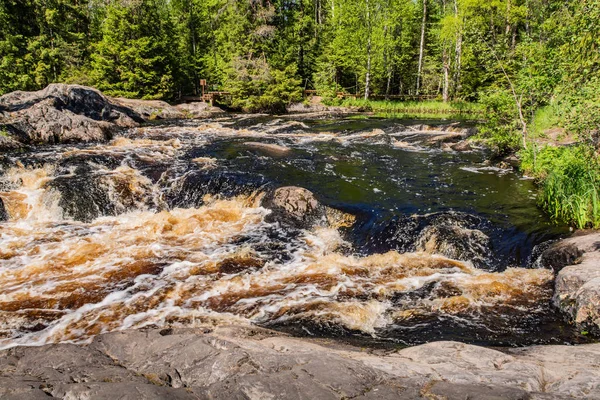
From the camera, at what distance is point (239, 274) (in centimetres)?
692

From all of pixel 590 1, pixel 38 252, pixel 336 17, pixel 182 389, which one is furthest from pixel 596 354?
pixel 336 17

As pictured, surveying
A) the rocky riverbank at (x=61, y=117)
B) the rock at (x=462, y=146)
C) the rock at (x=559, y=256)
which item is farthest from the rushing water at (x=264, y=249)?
the rocky riverbank at (x=61, y=117)

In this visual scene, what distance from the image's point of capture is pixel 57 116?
57.5ft

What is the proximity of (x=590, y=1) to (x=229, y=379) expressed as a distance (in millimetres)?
9882

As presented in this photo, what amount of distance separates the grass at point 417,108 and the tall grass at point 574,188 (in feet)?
65.4

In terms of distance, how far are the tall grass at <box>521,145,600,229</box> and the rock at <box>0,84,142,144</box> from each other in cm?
1795

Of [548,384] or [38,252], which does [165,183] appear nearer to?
[38,252]

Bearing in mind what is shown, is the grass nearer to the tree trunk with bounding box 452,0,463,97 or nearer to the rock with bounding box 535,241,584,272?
the tree trunk with bounding box 452,0,463,97

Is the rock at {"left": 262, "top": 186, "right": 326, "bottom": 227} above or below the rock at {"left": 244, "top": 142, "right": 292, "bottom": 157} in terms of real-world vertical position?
below

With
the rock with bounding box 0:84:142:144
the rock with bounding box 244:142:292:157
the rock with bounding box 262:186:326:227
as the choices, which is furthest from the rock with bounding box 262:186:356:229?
the rock with bounding box 0:84:142:144

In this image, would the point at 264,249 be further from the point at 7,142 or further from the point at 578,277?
the point at 7,142

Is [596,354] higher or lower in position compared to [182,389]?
lower

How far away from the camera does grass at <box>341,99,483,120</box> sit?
2895 centimetres

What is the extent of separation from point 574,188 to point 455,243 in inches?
118
